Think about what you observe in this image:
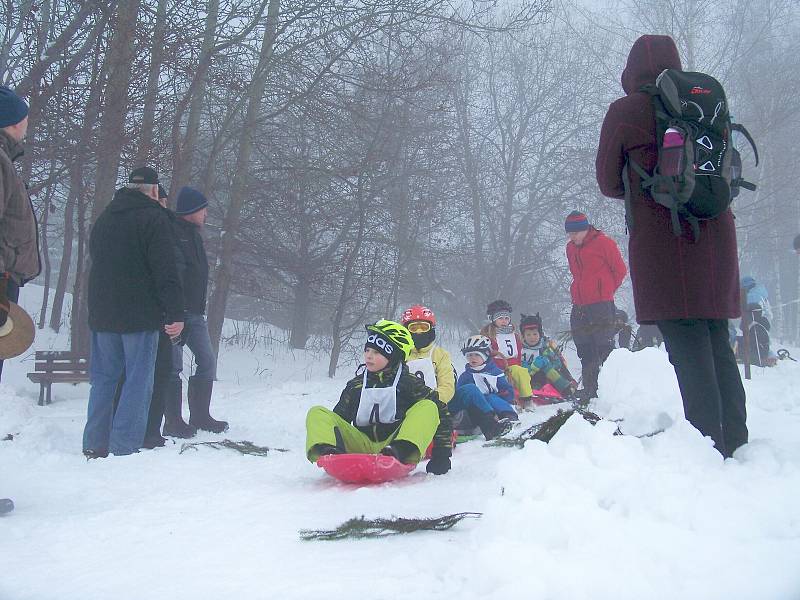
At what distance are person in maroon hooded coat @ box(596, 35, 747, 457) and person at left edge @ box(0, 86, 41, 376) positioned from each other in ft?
9.46

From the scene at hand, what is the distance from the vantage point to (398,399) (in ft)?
17.0

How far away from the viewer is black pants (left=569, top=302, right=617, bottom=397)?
27.5ft

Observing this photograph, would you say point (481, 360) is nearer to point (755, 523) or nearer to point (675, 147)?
point (675, 147)

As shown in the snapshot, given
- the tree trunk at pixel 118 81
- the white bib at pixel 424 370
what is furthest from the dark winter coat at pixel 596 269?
the tree trunk at pixel 118 81

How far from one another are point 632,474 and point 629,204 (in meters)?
1.41

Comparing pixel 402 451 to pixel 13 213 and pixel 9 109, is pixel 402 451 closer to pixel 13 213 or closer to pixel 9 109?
pixel 13 213

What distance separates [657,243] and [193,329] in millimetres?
4280

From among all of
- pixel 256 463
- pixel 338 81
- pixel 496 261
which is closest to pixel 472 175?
pixel 496 261

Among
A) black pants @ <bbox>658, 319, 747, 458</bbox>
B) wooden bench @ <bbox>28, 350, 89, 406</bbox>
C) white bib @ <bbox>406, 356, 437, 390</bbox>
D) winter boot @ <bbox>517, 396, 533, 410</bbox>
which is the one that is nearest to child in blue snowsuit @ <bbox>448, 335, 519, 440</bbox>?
white bib @ <bbox>406, 356, 437, 390</bbox>

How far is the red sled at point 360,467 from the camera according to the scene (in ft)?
13.9

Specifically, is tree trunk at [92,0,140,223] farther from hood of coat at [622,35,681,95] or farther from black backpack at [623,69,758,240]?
black backpack at [623,69,758,240]

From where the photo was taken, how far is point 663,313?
359cm

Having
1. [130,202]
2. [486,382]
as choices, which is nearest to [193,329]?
[130,202]

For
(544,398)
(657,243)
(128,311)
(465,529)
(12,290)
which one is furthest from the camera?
(544,398)
